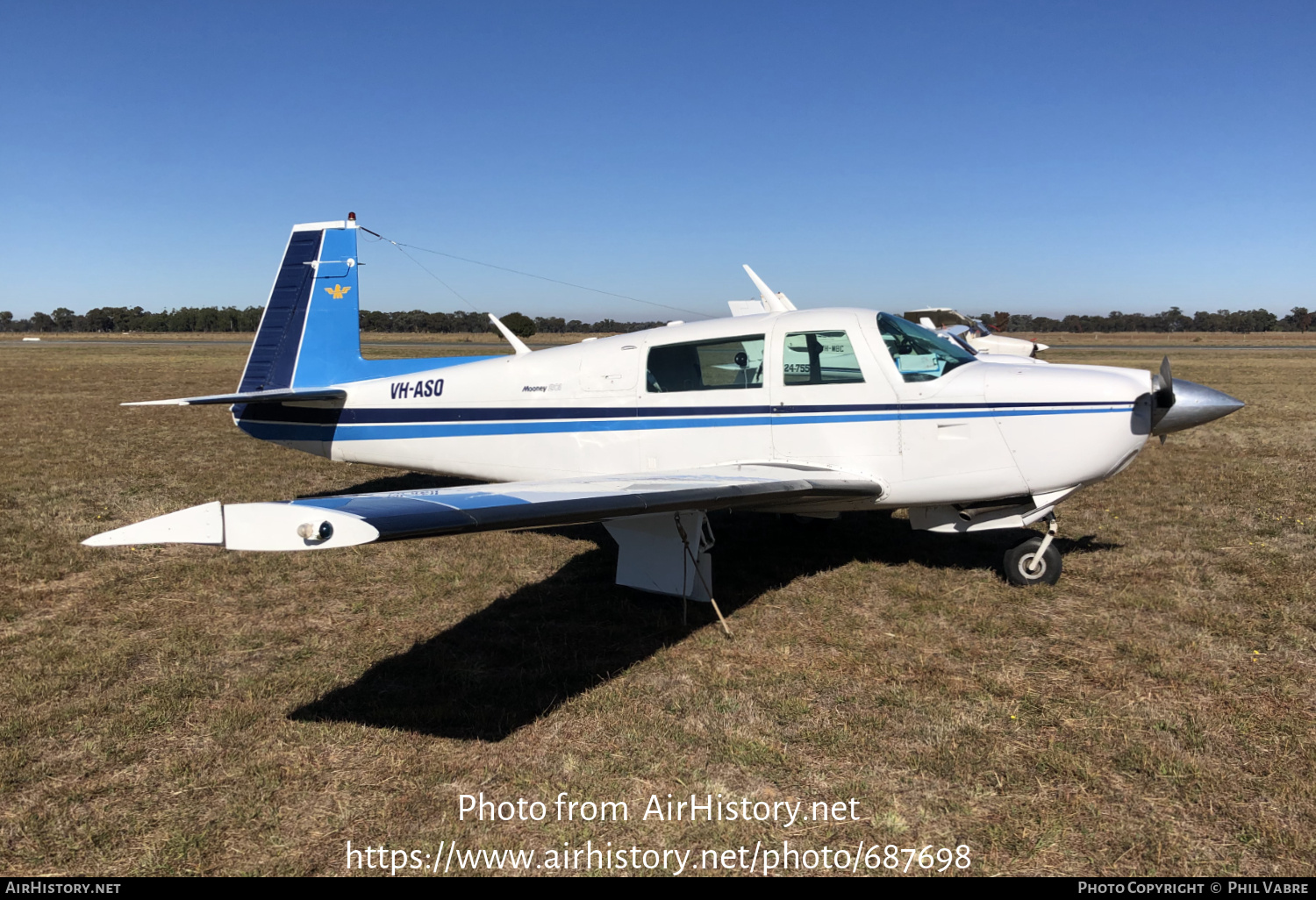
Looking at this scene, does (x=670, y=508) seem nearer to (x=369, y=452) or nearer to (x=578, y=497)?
(x=578, y=497)

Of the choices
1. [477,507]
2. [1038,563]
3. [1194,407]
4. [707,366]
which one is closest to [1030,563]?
[1038,563]

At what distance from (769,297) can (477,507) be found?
5.97m

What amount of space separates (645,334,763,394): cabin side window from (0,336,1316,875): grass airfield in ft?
5.88

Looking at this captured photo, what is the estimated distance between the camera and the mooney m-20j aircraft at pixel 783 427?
5.61m

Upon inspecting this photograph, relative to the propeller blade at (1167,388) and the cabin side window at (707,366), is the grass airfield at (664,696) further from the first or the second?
the cabin side window at (707,366)

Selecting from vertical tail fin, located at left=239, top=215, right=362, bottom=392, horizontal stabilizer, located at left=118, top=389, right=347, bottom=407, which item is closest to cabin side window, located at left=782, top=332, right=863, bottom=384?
horizontal stabilizer, located at left=118, top=389, right=347, bottom=407

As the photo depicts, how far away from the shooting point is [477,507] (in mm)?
3859

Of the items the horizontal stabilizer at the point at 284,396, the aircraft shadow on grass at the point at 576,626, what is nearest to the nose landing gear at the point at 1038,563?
the aircraft shadow on grass at the point at 576,626

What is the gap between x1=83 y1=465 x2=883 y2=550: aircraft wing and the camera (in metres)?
3.07

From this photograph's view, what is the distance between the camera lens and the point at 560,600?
20.4ft

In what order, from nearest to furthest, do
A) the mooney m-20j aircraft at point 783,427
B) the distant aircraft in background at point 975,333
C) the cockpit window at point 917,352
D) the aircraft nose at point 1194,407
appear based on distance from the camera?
the aircraft nose at point 1194,407, the mooney m-20j aircraft at point 783,427, the cockpit window at point 917,352, the distant aircraft in background at point 975,333

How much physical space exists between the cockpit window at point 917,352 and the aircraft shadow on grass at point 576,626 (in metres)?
2.03

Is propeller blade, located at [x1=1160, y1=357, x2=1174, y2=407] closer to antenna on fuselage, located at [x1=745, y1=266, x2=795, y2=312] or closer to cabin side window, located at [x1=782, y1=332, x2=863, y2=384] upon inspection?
cabin side window, located at [x1=782, y1=332, x2=863, y2=384]
